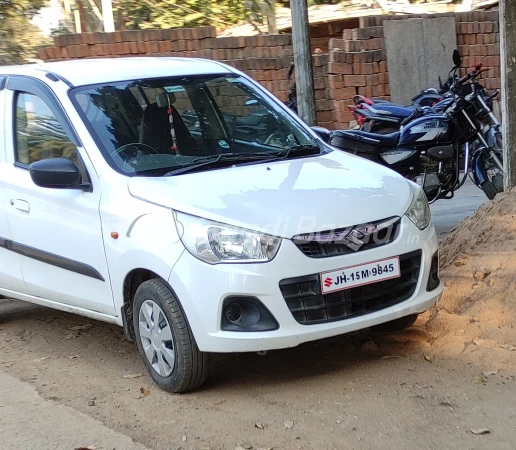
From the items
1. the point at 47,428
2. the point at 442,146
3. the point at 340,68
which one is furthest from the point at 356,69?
the point at 47,428

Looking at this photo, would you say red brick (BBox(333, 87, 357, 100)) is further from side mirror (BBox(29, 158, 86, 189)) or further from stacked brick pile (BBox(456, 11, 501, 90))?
side mirror (BBox(29, 158, 86, 189))

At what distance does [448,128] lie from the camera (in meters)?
7.18

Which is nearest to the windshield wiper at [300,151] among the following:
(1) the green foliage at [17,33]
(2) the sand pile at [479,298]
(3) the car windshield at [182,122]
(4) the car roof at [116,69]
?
(3) the car windshield at [182,122]

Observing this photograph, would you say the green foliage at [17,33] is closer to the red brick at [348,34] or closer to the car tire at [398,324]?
the red brick at [348,34]

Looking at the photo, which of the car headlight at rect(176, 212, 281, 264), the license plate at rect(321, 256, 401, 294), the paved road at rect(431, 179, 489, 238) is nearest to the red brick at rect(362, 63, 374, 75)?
the paved road at rect(431, 179, 489, 238)

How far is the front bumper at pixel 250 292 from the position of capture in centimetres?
400

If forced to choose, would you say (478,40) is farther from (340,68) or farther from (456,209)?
(456,209)

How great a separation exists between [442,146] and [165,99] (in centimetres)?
288

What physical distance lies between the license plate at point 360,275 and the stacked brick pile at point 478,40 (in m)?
10.1

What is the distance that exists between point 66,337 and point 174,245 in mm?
1971

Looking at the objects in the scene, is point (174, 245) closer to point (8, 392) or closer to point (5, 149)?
point (8, 392)

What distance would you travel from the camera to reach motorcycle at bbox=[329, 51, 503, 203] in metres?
7.16

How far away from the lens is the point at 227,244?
13.3 ft

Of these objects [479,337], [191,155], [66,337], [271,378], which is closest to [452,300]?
[479,337]
